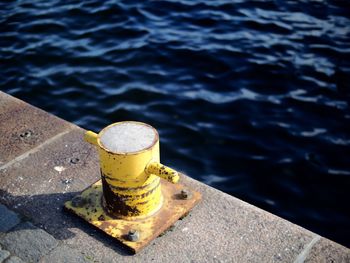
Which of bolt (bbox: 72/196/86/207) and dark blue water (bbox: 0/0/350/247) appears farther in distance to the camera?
dark blue water (bbox: 0/0/350/247)

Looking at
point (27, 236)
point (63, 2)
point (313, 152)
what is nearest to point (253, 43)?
point (313, 152)

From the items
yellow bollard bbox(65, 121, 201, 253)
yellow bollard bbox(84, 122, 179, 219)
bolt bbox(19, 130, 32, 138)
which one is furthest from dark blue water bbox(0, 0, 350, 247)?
yellow bollard bbox(84, 122, 179, 219)

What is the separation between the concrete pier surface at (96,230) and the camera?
7.81 feet

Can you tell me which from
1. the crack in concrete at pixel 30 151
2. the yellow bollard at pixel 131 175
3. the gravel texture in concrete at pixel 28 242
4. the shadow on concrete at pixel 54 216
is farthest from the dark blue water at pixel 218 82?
the gravel texture in concrete at pixel 28 242

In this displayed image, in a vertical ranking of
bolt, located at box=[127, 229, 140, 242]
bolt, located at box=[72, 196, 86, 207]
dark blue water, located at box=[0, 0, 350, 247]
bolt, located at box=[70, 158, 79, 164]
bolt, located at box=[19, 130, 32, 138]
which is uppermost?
bolt, located at box=[19, 130, 32, 138]

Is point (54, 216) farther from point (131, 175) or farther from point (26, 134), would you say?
point (26, 134)

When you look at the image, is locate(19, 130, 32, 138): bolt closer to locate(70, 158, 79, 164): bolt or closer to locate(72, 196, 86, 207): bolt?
locate(70, 158, 79, 164): bolt

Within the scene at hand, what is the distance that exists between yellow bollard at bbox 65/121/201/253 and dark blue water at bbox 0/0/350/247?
189 centimetres

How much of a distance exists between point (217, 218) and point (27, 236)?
3.88 ft

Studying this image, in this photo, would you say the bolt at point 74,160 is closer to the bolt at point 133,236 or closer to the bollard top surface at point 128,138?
the bollard top surface at point 128,138

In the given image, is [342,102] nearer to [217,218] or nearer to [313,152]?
[313,152]

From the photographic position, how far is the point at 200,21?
7.80m

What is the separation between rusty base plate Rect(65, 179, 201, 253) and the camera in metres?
2.46

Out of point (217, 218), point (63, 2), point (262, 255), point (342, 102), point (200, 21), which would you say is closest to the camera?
point (262, 255)
